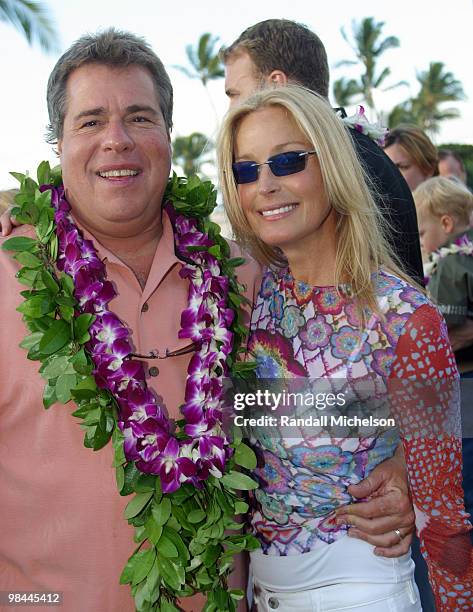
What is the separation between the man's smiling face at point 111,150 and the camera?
2398 mm

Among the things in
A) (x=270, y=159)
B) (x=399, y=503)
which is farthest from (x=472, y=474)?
(x=270, y=159)

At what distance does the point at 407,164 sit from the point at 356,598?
383 cm

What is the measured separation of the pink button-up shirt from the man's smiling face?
0.39m

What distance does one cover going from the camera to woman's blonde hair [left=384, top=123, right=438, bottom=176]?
5102 millimetres

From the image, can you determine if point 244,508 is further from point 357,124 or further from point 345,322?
point 357,124

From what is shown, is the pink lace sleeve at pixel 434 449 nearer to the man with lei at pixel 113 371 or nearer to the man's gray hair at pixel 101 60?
the man with lei at pixel 113 371

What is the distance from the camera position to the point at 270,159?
2270mm

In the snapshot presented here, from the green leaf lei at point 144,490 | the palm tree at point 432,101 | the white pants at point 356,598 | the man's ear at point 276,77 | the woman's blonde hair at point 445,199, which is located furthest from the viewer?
the palm tree at point 432,101

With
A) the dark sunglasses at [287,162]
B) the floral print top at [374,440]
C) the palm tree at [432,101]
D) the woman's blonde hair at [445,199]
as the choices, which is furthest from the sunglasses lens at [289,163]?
the palm tree at [432,101]

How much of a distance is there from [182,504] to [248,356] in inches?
20.6

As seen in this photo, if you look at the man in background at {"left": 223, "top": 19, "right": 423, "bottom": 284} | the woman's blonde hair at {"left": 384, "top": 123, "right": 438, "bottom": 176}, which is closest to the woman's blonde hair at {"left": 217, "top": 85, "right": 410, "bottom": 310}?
the man in background at {"left": 223, "top": 19, "right": 423, "bottom": 284}

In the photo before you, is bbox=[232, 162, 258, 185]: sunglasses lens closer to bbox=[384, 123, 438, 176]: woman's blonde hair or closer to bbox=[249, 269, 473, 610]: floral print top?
bbox=[249, 269, 473, 610]: floral print top

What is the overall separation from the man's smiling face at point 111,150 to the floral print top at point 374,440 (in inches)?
28.4

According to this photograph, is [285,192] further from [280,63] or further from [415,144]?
[415,144]
